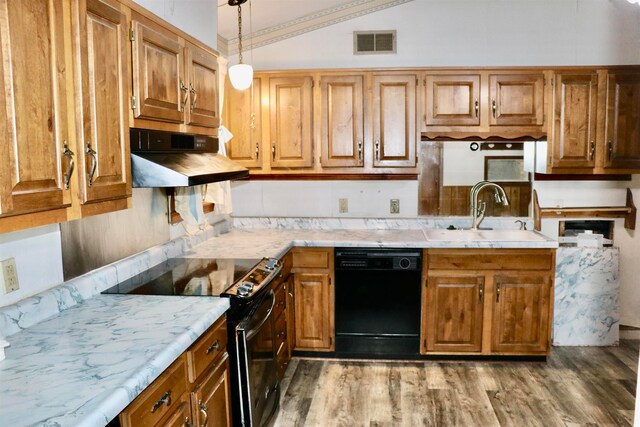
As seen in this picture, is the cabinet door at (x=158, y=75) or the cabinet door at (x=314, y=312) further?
the cabinet door at (x=314, y=312)

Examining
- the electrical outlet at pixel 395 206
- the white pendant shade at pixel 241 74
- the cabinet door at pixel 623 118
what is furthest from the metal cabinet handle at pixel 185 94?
the cabinet door at pixel 623 118

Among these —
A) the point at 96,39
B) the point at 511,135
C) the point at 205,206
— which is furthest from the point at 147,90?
the point at 511,135

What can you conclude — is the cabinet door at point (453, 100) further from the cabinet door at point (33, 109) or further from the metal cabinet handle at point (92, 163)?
the cabinet door at point (33, 109)

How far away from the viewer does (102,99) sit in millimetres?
1870

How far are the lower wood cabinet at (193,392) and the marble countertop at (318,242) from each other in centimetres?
105

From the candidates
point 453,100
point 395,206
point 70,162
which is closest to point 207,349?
point 70,162

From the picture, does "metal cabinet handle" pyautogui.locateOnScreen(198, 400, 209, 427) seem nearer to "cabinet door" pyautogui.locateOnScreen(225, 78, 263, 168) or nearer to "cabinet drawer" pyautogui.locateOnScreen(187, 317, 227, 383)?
"cabinet drawer" pyautogui.locateOnScreen(187, 317, 227, 383)

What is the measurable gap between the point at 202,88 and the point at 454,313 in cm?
228

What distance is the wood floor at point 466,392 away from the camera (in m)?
3.08

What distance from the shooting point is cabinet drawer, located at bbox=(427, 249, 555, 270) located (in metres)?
3.73

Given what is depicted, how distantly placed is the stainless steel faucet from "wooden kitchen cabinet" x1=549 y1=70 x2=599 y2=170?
422 mm

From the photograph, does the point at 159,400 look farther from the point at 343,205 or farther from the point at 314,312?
the point at 343,205

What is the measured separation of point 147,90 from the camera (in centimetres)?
225

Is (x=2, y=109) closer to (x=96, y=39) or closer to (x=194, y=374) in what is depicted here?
(x=96, y=39)
